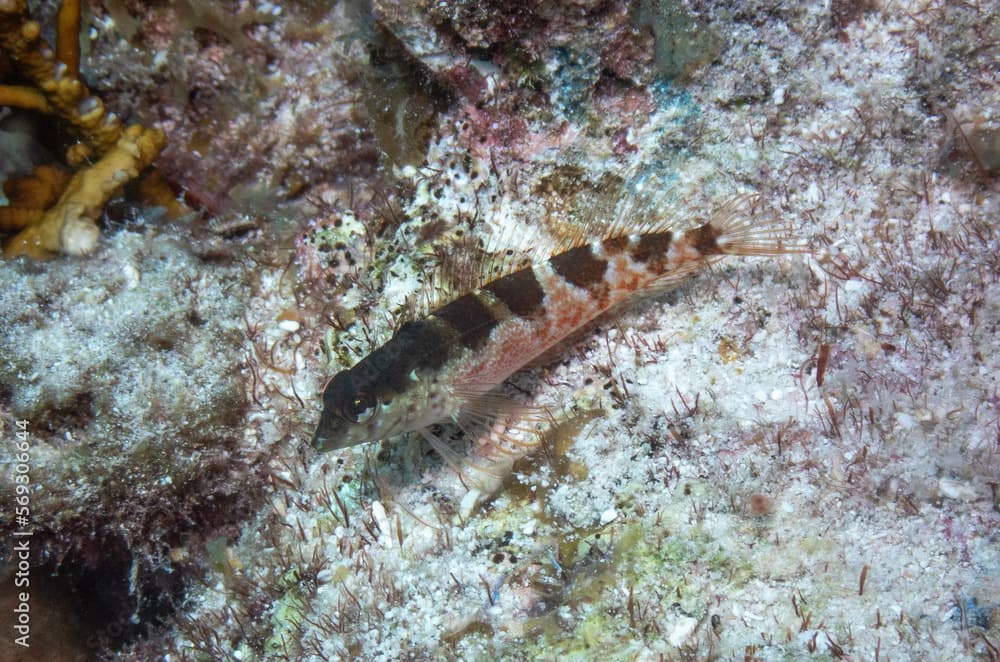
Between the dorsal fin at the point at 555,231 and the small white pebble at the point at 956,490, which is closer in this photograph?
the small white pebble at the point at 956,490

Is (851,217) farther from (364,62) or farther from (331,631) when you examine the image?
(331,631)

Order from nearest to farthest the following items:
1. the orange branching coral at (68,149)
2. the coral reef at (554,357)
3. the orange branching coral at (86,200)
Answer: the coral reef at (554,357), the orange branching coral at (68,149), the orange branching coral at (86,200)

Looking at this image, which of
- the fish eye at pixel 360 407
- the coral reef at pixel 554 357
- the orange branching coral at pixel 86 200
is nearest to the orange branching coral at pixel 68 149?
the orange branching coral at pixel 86 200

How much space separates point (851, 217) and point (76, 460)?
19.9 ft

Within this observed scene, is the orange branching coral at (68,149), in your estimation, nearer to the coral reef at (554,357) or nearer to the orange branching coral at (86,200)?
the orange branching coral at (86,200)

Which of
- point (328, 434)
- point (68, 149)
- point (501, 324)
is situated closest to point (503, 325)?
point (501, 324)

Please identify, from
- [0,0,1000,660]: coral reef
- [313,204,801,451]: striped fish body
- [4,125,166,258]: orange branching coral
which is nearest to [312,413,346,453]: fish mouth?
[313,204,801,451]: striped fish body

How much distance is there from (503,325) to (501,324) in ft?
0.05

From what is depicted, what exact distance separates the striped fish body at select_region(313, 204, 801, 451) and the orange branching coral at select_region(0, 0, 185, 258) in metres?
2.55

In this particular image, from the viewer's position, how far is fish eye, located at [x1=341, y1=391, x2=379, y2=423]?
3.48 meters

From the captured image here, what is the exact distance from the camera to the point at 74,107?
14.0ft

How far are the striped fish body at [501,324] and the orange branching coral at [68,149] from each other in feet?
8.38

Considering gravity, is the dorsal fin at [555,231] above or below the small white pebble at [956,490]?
above

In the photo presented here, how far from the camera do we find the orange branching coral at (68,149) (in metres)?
4.09
